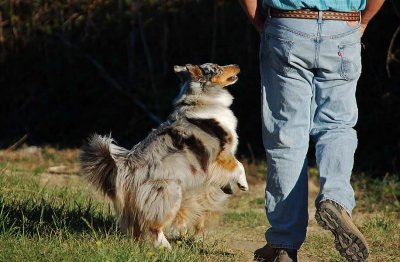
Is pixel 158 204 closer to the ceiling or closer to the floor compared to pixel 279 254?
closer to the ceiling

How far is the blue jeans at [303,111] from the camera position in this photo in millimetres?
4848

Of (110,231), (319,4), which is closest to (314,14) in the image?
(319,4)

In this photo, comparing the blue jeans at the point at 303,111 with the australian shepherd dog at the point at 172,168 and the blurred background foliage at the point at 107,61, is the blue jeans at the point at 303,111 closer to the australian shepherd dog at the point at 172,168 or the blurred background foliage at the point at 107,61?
the australian shepherd dog at the point at 172,168

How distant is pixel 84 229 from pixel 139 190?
672 mm

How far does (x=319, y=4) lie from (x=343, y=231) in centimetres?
129

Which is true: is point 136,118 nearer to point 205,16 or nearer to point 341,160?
point 205,16

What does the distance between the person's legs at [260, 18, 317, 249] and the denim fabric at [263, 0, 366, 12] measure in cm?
8

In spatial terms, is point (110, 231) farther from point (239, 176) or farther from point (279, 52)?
point (279, 52)

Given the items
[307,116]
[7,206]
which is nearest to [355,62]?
[307,116]

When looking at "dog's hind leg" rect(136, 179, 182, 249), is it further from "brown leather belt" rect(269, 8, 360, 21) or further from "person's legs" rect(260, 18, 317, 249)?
"brown leather belt" rect(269, 8, 360, 21)

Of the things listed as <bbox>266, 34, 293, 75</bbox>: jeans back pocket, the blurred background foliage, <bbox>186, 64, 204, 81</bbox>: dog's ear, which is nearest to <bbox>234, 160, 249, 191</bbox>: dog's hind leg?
<bbox>186, 64, 204, 81</bbox>: dog's ear

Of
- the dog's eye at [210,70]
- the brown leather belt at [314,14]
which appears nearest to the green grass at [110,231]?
the dog's eye at [210,70]

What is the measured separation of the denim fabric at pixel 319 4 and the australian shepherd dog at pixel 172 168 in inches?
48.8

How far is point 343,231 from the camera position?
4691mm
